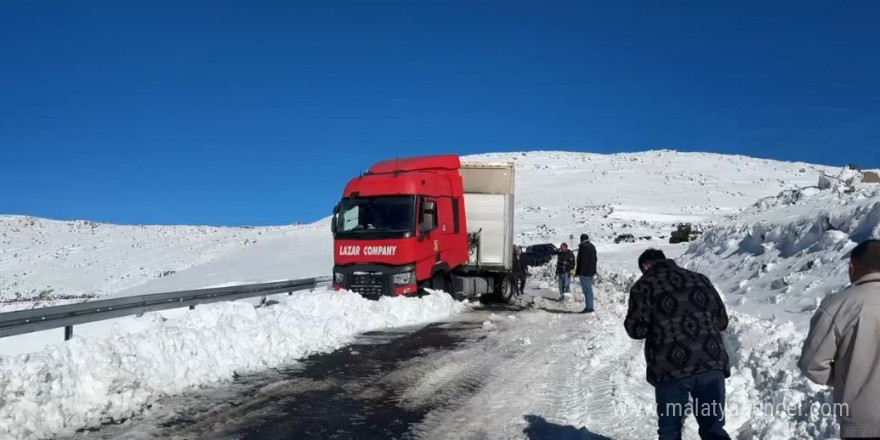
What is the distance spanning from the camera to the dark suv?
37.0 meters

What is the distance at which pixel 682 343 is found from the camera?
4.45 m

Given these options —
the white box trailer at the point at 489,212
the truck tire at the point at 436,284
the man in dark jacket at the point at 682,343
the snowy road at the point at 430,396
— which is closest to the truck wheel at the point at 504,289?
the white box trailer at the point at 489,212

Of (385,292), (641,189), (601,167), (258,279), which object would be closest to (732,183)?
(641,189)

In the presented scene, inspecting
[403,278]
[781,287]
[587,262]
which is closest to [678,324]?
[781,287]

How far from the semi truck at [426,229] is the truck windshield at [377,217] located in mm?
24

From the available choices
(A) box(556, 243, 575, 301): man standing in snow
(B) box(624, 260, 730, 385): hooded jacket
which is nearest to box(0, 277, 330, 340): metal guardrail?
(B) box(624, 260, 730, 385): hooded jacket

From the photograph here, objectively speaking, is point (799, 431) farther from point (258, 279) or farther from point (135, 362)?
point (258, 279)

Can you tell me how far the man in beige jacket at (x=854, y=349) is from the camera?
330 cm

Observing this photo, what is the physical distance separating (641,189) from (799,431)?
298 ft

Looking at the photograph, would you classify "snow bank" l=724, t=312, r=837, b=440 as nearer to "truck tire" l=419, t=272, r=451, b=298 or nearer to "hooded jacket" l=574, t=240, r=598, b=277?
"hooded jacket" l=574, t=240, r=598, b=277

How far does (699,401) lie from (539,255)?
32898 millimetres

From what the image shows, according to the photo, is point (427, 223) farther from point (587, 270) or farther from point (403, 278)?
point (587, 270)

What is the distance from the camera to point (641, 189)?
303ft

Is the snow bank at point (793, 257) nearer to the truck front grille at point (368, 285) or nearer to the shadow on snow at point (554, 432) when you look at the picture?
the shadow on snow at point (554, 432)
